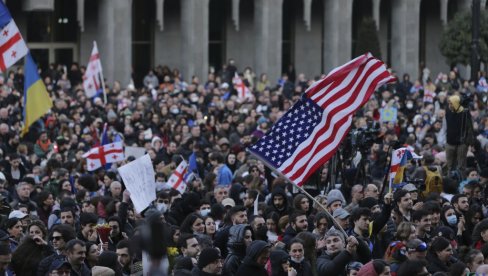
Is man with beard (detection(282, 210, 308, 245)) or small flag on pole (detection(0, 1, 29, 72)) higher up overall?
small flag on pole (detection(0, 1, 29, 72))

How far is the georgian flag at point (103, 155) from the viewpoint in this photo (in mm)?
21375

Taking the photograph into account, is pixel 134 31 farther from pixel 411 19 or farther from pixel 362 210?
pixel 362 210

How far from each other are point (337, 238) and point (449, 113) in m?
10.5

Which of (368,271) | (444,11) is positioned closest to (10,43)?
(368,271)

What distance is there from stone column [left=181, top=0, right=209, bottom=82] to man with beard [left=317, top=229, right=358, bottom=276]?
3093cm

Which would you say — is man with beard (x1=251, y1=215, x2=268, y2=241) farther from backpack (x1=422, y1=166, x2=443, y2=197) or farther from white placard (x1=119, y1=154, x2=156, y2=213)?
backpack (x1=422, y1=166, x2=443, y2=197)

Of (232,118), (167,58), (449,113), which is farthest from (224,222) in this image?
(167,58)

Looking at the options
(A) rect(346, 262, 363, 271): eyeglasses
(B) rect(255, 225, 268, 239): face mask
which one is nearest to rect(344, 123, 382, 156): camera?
(B) rect(255, 225, 268, 239): face mask

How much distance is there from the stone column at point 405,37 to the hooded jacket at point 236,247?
37.9m

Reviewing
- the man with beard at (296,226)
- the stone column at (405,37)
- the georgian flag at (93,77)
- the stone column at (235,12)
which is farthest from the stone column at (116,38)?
the man with beard at (296,226)

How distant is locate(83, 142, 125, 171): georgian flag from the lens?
2138 centimetres

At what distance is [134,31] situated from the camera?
149 ft

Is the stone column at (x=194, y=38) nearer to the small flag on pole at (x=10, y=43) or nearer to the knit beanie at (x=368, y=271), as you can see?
the small flag on pole at (x=10, y=43)

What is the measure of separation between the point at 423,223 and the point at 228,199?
3438 mm
